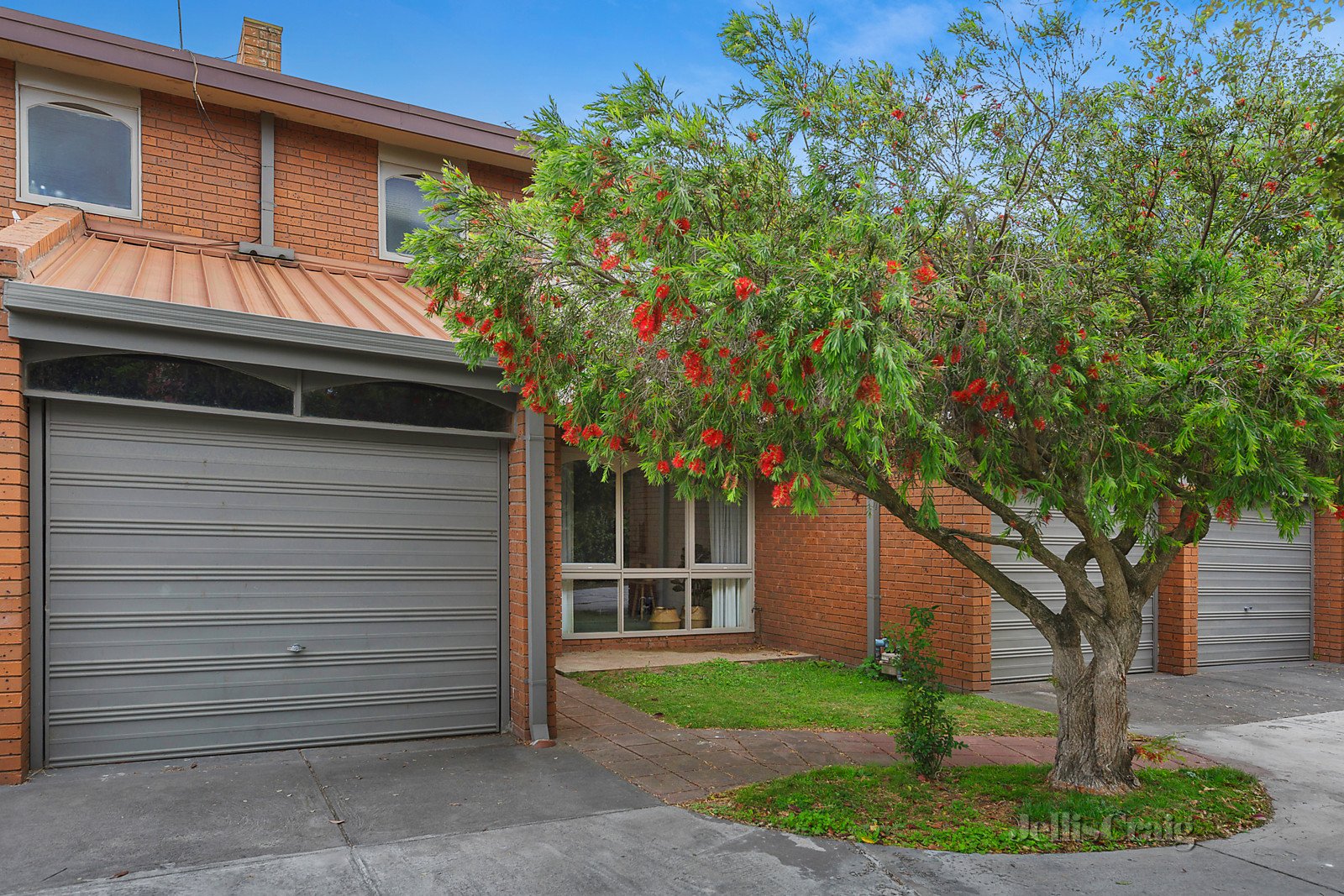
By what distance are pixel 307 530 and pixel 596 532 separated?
542 cm

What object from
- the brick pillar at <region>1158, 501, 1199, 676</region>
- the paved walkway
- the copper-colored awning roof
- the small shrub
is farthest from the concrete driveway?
the brick pillar at <region>1158, 501, 1199, 676</region>

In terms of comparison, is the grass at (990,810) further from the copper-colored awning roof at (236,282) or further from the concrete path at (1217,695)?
the copper-colored awning roof at (236,282)

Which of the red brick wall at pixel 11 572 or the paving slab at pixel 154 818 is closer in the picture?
the paving slab at pixel 154 818

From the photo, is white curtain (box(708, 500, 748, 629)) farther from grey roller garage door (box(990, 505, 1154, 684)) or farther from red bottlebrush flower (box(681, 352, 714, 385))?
red bottlebrush flower (box(681, 352, 714, 385))

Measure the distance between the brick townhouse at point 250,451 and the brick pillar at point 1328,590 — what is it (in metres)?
5.07

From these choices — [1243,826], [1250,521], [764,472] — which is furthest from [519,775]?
[1250,521]

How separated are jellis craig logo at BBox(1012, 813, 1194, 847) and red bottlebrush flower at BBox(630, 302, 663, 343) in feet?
11.1

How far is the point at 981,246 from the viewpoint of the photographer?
5.45 metres

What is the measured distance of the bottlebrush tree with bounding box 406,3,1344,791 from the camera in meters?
4.35

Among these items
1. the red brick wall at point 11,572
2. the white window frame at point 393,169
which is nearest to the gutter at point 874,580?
the white window frame at point 393,169

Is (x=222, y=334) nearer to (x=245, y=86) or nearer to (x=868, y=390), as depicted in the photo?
(x=245, y=86)

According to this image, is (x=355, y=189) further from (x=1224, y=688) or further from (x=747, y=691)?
(x=1224, y=688)

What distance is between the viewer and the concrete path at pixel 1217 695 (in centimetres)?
870

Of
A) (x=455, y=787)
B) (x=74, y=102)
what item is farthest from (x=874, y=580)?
(x=74, y=102)
